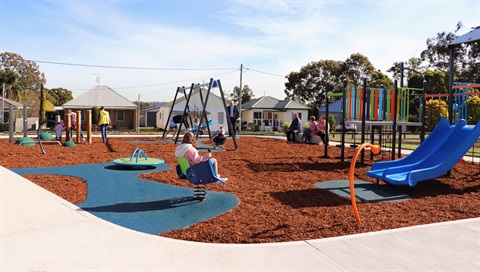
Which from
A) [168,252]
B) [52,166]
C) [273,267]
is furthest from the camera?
[52,166]

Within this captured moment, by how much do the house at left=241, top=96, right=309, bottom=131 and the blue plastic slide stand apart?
3956 cm

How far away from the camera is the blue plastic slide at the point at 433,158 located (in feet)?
26.8

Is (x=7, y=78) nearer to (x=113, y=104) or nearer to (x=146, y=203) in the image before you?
(x=113, y=104)

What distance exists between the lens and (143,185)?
8477mm

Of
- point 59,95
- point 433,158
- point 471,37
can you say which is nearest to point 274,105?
point 471,37

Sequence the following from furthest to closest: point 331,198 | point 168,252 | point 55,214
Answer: point 331,198
point 55,214
point 168,252

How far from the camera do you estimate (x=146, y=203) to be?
6883mm

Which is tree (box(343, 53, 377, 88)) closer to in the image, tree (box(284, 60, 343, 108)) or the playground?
tree (box(284, 60, 343, 108))

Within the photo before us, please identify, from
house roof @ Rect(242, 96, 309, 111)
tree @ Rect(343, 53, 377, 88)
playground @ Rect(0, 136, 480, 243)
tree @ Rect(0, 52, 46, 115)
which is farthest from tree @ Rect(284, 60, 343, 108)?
playground @ Rect(0, 136, 480, 243)

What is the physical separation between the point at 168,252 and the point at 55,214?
2.49 meters

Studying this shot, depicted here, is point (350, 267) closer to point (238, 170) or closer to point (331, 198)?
point (331, 198)

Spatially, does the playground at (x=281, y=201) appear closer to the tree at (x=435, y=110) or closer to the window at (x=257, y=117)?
the tree at (x=435, y=110)

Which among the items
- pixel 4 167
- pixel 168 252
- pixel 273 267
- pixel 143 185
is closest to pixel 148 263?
pixel 168 252

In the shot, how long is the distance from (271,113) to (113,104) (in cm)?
1960
